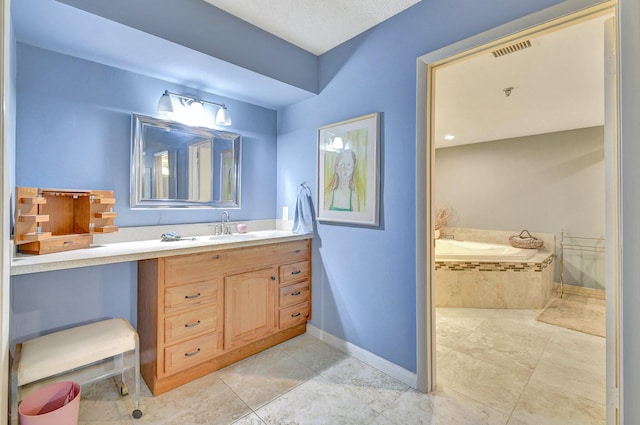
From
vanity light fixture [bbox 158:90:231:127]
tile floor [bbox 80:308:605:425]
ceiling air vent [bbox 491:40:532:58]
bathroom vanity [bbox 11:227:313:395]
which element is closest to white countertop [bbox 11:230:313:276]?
bathroom vanity [bbox 11:227:313:395]

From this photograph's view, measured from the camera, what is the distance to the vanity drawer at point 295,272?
96.6 inches

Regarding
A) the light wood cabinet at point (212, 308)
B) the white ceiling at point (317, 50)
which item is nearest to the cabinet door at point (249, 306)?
the light wood cabinet at point (212, 308)

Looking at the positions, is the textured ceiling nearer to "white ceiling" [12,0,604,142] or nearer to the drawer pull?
"white ceiling" [12,0,604,142]

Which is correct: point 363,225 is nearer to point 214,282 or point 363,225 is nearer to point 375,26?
point 214,282

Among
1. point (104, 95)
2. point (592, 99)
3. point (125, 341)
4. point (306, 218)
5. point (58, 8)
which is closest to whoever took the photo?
point (58, 8)

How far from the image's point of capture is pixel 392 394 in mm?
1828

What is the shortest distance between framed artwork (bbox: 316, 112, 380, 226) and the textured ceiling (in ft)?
2.18

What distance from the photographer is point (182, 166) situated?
7.82ft

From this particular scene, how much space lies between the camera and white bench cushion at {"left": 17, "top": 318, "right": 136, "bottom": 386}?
1347 mm

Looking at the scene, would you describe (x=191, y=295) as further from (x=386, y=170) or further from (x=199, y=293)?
(x=386, y=170)

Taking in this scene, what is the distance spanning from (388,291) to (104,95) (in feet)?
7.91

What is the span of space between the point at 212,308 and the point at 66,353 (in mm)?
766

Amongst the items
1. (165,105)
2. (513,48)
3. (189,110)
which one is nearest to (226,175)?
(189,110)

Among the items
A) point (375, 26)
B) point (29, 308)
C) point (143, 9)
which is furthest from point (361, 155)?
point (29, 308)
